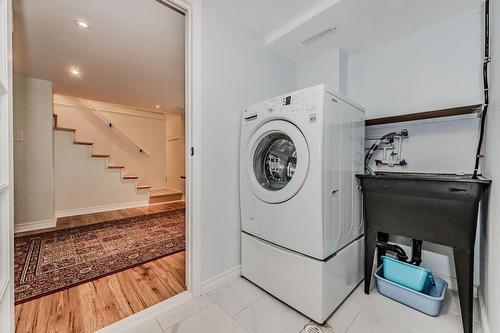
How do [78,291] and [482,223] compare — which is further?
[78,291]

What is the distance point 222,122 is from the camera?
5.07ft

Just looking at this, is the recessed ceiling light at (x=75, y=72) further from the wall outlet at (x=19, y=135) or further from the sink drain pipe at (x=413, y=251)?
the sink drain pipe at (x=413, y=251)

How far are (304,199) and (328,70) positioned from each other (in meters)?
1.46

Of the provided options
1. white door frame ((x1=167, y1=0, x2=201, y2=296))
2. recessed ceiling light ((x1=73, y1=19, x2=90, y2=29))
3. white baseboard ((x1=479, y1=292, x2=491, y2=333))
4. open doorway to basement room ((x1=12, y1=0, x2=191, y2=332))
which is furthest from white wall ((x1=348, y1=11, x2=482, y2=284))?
recessed ceiling light ((x1=73, y1=19, x2=90, y2=29))

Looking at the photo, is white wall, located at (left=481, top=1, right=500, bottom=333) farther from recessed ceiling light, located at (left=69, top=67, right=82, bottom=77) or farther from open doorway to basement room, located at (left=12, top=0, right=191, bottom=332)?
recessed ceiling light, located at (left=69, top=67, right=82, bottom=77)

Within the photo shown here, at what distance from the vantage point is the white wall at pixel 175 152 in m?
4.68

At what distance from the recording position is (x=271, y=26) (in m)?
1.73

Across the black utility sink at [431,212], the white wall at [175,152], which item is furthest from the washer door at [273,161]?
the white wall at [175,152]

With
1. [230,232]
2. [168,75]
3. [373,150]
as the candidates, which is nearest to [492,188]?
[373,150]

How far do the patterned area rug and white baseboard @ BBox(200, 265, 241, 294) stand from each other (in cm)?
76

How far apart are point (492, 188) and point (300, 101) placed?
41.0 inches

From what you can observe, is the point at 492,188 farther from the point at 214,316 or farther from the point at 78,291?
the point at 78,291

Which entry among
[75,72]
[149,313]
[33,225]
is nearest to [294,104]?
[149,313]

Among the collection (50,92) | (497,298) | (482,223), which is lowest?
(497,298)
